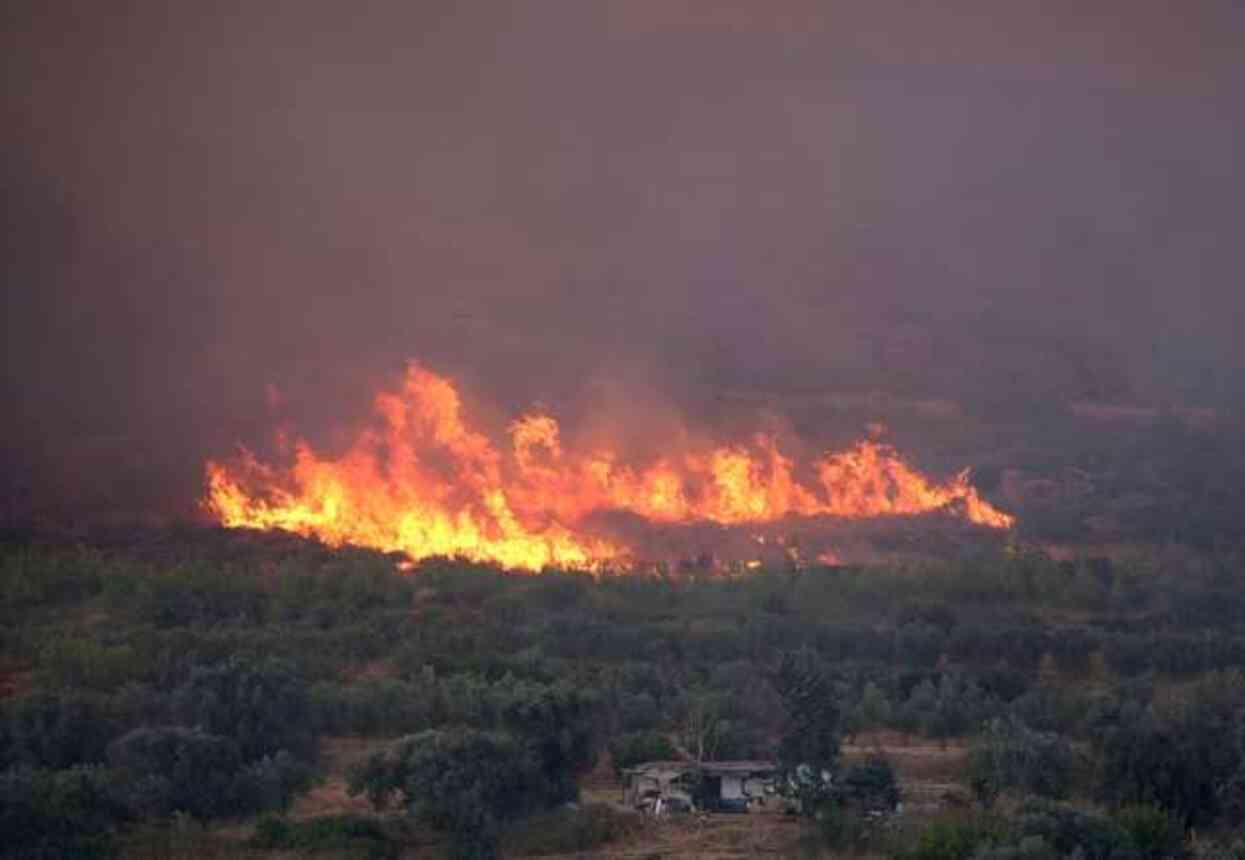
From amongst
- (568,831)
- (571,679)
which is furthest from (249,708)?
(568,831)

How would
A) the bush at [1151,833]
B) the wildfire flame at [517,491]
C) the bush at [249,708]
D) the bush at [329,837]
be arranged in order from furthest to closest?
the wildfire flame at [517,491] < the bush at [249,708] < the bush at [329,837] < the bush at [1151,833]

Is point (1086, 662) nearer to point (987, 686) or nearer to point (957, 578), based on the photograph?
point (987, 686)

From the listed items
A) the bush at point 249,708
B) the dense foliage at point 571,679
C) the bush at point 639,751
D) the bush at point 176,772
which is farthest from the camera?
the bush at point 249,708

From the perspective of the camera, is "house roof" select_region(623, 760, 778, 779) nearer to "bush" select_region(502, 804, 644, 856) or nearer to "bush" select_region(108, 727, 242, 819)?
"bush" select_region(502, 804, 644, 856)

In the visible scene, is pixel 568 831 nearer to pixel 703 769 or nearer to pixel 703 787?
pixel 703 787

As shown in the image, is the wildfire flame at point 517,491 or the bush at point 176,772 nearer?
the bush at point 176,772

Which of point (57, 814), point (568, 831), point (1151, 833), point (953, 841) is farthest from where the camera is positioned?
A: point (568, 831)

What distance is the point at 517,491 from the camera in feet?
282

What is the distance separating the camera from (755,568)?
79.2 meters

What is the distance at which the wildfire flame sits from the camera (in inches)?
3270

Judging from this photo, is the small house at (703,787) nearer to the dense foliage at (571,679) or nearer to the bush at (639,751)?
the dense foliage at (571,679)

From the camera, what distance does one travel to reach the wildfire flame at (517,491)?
273ft

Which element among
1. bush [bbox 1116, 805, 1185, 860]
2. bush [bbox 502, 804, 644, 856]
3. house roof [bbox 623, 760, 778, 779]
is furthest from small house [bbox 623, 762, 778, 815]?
bush [bbox 1116, 805, 1185, 860]

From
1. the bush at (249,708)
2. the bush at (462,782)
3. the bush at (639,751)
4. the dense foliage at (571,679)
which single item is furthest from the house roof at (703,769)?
the bush at (249,708)
